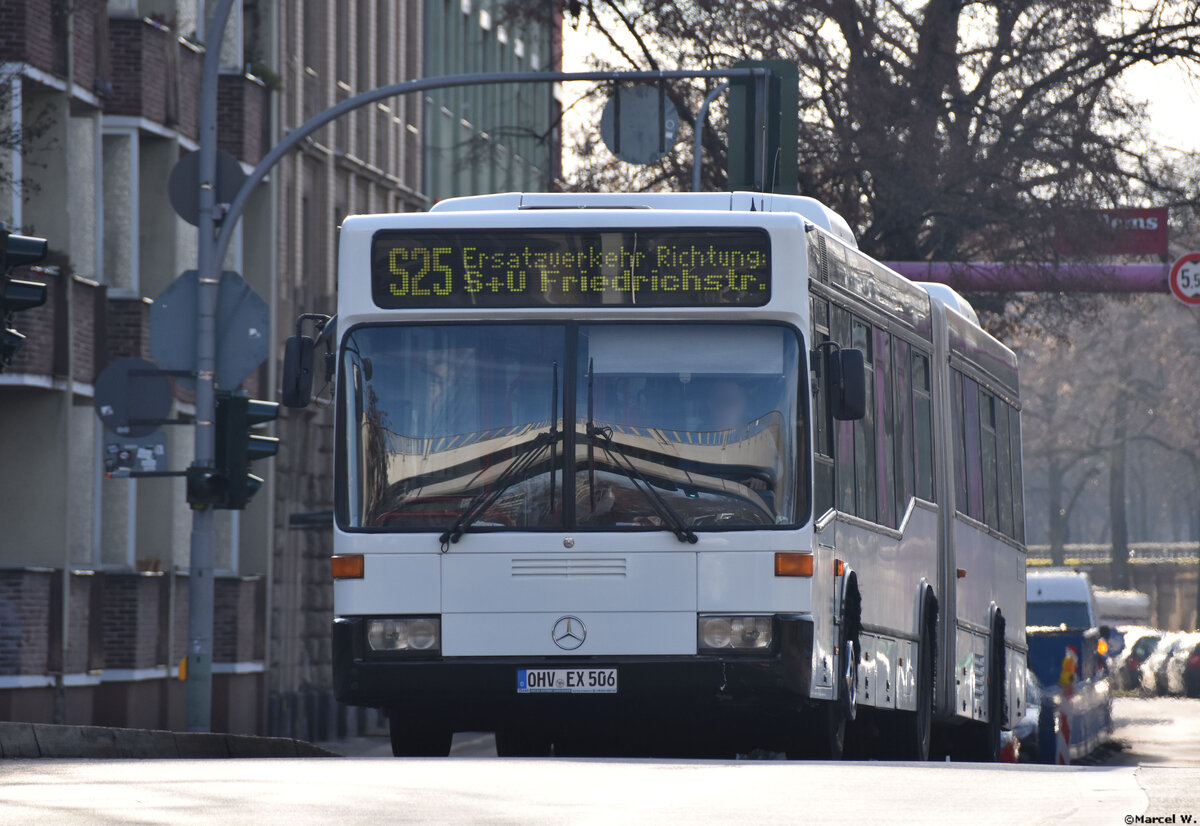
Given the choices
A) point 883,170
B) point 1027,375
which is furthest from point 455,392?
point 1027,375

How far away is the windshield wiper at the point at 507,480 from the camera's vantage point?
15.2m

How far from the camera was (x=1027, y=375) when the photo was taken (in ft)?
341

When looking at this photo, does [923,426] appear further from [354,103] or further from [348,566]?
[354,103]

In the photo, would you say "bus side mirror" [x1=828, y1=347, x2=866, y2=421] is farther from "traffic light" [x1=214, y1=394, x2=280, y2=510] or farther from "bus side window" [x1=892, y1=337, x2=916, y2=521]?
"traffic light" [x1=214, y1=394, x2=280, y2=510]

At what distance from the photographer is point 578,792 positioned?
12164 mm

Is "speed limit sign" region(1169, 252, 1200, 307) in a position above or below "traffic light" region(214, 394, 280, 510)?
above

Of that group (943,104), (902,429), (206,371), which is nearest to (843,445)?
(902,429)

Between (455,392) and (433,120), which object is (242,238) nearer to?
(433,120)

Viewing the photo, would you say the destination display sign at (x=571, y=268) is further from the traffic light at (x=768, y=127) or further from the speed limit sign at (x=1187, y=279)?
the speed limit sign at (x=1187, y=279)

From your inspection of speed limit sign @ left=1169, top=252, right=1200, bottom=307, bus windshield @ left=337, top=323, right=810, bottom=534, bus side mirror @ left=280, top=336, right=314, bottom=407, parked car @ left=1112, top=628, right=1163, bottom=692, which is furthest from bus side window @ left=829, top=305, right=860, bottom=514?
parked car @ left=1112, top=628, right=1163, bottom=692

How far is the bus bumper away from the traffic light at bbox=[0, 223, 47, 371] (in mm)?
3302

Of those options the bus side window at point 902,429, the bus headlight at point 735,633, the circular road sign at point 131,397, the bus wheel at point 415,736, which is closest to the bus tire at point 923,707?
the bus side window at point 902,429

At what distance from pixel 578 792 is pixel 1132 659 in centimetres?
6541

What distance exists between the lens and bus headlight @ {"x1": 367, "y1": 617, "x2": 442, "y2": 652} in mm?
15414
